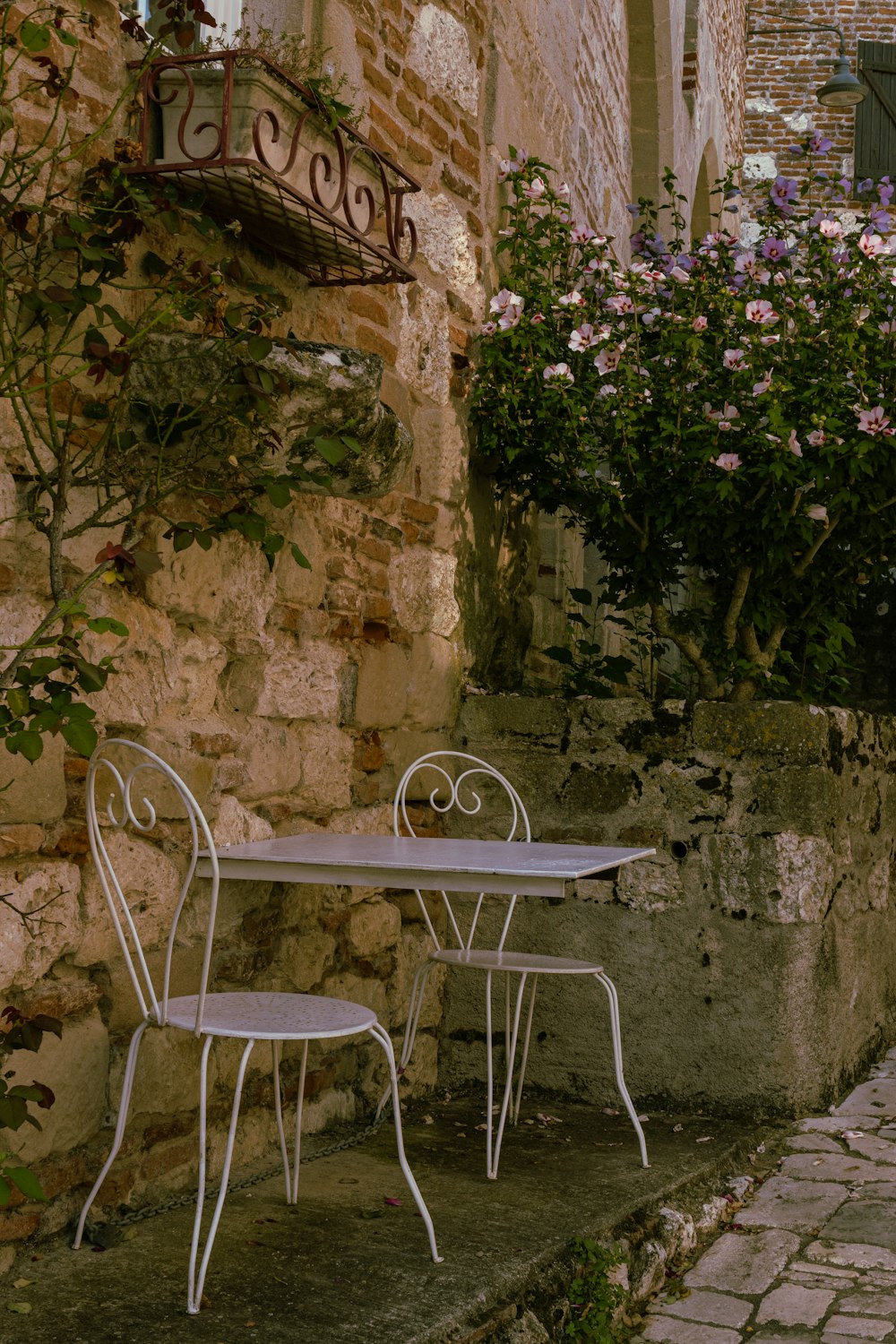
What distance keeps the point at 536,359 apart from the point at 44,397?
2.03 m

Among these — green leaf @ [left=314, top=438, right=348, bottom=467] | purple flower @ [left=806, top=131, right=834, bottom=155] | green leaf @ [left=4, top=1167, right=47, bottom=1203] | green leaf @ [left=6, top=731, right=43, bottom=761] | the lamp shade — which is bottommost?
green leaf @ [left=4, top=1167, right=47, bottom=1203]

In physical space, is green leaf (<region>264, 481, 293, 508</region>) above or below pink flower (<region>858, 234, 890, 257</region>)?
below

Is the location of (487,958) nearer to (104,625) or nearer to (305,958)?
(305,958)

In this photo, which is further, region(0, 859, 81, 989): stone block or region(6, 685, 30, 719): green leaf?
region(0, 859, 81, 989): stone block

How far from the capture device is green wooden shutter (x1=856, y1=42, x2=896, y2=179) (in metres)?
15.7

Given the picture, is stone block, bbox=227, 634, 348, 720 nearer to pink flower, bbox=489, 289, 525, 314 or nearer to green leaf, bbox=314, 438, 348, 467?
green leaf, bbox=314, 438, 348, 467

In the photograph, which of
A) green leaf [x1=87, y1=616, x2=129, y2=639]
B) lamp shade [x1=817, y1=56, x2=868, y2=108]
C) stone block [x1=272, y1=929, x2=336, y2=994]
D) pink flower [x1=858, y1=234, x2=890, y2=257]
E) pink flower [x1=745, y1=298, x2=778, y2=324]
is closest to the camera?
green leaf [x1=87, y1=616, x2=129, y2=639]

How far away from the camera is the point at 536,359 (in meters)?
4.23

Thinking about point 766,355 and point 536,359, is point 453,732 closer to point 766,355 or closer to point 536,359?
point 536,359

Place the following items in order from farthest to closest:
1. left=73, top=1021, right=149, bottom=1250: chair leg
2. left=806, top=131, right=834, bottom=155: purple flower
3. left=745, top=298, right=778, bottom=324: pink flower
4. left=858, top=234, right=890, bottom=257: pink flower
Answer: left=806, top=131, right=834, bottom=155: purple flower < left=858, top=234, right=890, bottom=257: pink flower < left=745, top=298, right=778, bottom=324: pink flower < left=73, top=1021, right=149, bottom=1250: chair leg

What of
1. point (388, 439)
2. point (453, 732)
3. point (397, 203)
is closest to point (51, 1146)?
point (388, 439)

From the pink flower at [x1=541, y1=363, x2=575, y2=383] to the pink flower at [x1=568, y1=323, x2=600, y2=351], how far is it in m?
0.07

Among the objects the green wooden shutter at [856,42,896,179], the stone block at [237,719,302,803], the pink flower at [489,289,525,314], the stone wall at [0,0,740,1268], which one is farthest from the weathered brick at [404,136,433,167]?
the green wooden shutter at [856,42,896,179]

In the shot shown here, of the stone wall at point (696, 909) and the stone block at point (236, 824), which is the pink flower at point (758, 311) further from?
the stone block at point (236, 824)
